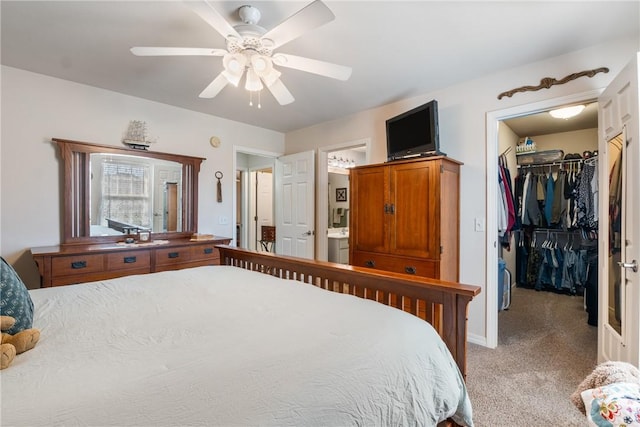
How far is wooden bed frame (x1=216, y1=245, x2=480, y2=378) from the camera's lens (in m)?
1.36

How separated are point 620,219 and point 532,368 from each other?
126 cm

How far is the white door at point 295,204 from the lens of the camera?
4.13 metres

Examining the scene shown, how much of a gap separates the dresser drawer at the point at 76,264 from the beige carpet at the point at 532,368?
309cm

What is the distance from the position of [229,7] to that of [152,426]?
202 centimetres

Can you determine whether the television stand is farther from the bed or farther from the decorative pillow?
the decorative pillow

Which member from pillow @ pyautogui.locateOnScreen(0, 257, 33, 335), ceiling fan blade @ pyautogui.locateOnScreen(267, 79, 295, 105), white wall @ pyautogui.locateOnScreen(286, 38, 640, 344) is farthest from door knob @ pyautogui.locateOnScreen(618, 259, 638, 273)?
pillow @ pyautogui.locateOnScreen(0, 257, 33, 335)

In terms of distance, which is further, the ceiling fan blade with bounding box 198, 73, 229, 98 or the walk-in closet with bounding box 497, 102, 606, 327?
the walk-in closet with bounding box 497, 102, 606, 327

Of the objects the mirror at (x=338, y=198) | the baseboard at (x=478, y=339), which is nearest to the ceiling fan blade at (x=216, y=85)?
the baseboard at (x=478, y=339)

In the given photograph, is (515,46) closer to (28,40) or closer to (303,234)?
(303,234)

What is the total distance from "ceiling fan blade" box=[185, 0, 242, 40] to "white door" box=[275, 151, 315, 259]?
2.53 meters

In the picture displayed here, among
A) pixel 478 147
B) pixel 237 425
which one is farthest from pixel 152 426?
pixel 478 147

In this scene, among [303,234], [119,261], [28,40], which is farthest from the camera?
[303,234]

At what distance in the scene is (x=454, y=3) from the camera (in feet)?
5.75

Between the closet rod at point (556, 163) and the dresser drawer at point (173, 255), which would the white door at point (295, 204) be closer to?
the dresser drawer at point (173, 255)
